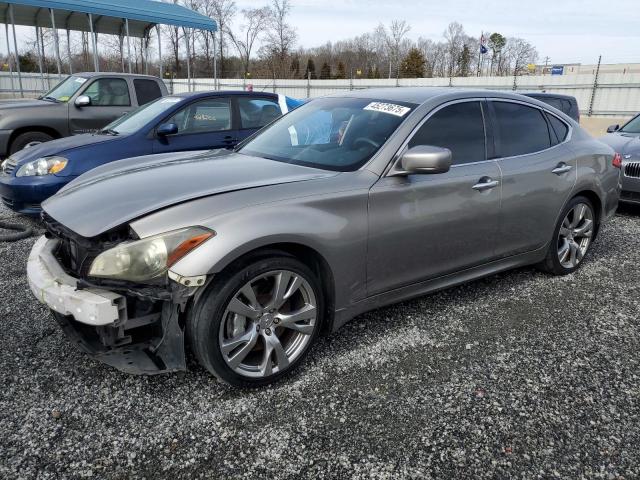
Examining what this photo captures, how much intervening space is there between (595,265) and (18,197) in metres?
5.93

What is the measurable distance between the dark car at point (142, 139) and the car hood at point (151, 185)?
2262mm

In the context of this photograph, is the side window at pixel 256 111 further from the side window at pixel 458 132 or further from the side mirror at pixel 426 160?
the side mirror at pixel 426 160

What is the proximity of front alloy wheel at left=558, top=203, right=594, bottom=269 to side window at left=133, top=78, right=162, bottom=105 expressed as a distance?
23.3 feet

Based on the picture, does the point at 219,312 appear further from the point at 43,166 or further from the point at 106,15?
the point at 106,15

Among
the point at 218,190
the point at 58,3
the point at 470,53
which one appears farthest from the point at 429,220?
the point at 470,53

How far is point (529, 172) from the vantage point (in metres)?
3.92

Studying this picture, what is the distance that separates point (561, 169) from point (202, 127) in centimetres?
428

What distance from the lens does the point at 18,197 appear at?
5312 mm

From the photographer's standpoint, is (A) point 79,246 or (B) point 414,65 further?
(B) point 414,65

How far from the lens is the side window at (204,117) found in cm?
631

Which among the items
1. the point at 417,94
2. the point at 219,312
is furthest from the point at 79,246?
the point at 417,94

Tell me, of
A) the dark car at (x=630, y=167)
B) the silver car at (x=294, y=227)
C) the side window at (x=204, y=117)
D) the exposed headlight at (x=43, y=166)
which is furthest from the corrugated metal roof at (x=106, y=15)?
the silver car at (x=294, y=227)

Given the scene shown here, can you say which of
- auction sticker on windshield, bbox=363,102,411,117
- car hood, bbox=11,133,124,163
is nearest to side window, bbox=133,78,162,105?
car hood, bbox=11,133,124,163

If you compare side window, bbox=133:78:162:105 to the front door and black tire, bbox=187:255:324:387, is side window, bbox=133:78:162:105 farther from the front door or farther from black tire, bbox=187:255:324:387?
black tire, bbox=187:255:324:387
